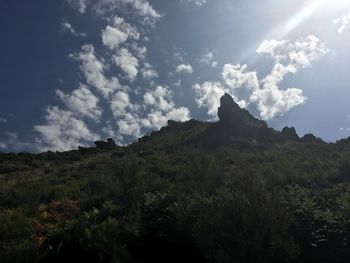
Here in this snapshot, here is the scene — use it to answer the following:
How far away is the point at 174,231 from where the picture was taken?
1211 centimetres

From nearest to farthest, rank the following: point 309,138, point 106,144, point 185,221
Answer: point 185,221 < point 309,138 < point 106,144

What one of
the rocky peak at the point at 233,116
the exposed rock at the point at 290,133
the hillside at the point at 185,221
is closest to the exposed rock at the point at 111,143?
the rocky peak at the point at 233,116

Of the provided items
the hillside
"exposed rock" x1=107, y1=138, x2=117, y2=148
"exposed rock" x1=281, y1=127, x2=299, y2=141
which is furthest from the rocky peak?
the hillside

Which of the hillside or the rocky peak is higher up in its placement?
the rocky peak

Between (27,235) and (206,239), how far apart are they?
6.24 meters

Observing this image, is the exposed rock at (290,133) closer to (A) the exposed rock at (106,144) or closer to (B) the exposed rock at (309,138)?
(B) the exposed rock at (309,138)

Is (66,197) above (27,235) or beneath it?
above

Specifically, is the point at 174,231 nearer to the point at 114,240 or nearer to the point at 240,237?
the point at 114,240

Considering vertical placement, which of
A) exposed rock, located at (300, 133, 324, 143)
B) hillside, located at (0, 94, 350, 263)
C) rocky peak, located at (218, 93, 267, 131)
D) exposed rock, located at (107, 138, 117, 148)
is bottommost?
hillside, located at (0, 94, 350, 263)

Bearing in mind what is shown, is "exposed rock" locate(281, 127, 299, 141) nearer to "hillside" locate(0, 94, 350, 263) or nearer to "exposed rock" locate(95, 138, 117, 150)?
"exposed rock" locate(95, 138, 117, 150)

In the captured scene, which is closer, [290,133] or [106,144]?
[290,133]

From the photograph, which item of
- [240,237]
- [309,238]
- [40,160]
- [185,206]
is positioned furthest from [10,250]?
A: [40,160]

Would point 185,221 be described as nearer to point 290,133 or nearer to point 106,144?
point 290,133

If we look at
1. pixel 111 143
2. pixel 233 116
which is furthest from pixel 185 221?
Result: pixel 111 143
